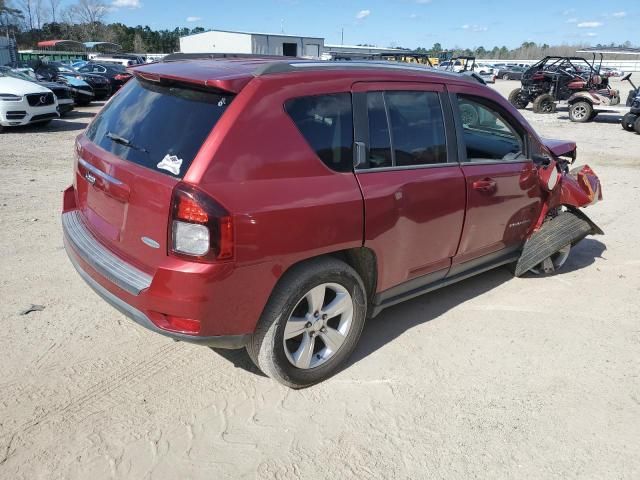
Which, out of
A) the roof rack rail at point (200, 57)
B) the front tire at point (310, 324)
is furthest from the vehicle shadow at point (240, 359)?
the roof rack rail at point (200, 57)

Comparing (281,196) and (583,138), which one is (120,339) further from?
(583,138)

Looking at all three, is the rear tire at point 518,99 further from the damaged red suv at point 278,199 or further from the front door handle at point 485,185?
the damaged red suv at point 278,199

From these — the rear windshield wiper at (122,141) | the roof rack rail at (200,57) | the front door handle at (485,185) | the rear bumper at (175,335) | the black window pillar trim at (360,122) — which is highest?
the roof rack rail at (200,57)

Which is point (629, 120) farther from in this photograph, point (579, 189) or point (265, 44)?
point (265, 44)

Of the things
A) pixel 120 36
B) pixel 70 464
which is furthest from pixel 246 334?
pixel 120 36

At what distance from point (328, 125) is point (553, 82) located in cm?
1947

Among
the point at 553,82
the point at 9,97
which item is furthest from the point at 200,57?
the point at 553,82

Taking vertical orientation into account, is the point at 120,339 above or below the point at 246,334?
below

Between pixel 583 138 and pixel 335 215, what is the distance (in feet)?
45.6

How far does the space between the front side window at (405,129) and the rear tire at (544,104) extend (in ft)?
59.1

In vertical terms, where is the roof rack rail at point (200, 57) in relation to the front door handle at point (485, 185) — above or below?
above

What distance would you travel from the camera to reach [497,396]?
10.1ft

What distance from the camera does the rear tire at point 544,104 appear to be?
19.2m

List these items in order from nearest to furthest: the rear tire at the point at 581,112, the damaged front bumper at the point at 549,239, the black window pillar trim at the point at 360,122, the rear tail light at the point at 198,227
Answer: the rear tail light at the point at 198,227 → the black window pillar trim at the point at 360,122 → the damaged front bumper at the point at 549,239 → the rear tire at the point at 581,112
